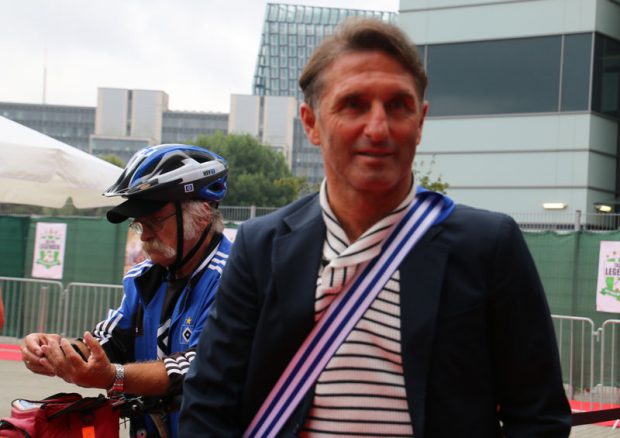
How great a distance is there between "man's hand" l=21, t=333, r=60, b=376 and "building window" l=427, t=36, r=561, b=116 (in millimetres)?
21561

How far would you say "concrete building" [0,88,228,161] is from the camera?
152 metres

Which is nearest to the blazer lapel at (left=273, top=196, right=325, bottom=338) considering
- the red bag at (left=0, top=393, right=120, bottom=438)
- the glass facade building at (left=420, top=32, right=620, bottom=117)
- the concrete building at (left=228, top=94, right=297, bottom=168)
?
the red bag at (left=0, top=393, right=120, bottom=438)

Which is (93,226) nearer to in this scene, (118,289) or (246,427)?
(118,289)

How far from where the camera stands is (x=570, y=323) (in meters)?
12.2

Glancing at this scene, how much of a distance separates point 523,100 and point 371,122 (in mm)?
22370

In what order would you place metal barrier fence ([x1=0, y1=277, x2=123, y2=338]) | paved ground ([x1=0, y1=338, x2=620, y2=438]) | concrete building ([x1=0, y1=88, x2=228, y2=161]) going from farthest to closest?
concrete building ([x1=0, y1=88, x2=228, y2=161])
metal barrier fence ([x1=0, y1=277, x2=123, y2=338])
paved ground ([x1=0, y1=338, x2=620, y2=438])

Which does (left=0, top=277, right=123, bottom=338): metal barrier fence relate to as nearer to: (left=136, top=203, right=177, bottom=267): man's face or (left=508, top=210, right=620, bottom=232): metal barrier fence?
(left=508, top=210, right=620, bottom=232): metal barrier fence

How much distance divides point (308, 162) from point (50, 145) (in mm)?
159150

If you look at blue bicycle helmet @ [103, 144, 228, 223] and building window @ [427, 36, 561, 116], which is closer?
blue bicycle helmet @ [103, 144, 228, 223]

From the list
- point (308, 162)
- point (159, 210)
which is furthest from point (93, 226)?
point (308, 162)

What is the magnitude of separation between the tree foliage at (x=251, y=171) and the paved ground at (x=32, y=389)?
2695 inches

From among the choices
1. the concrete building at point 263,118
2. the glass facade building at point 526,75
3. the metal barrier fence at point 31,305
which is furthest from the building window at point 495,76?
the concrete building at point 263,118

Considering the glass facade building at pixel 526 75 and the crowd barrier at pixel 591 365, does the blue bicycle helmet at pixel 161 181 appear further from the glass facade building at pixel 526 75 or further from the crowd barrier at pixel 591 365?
the glass facade building at pixel 526 75

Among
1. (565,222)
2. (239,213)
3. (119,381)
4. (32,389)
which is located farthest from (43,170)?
(565,222)
